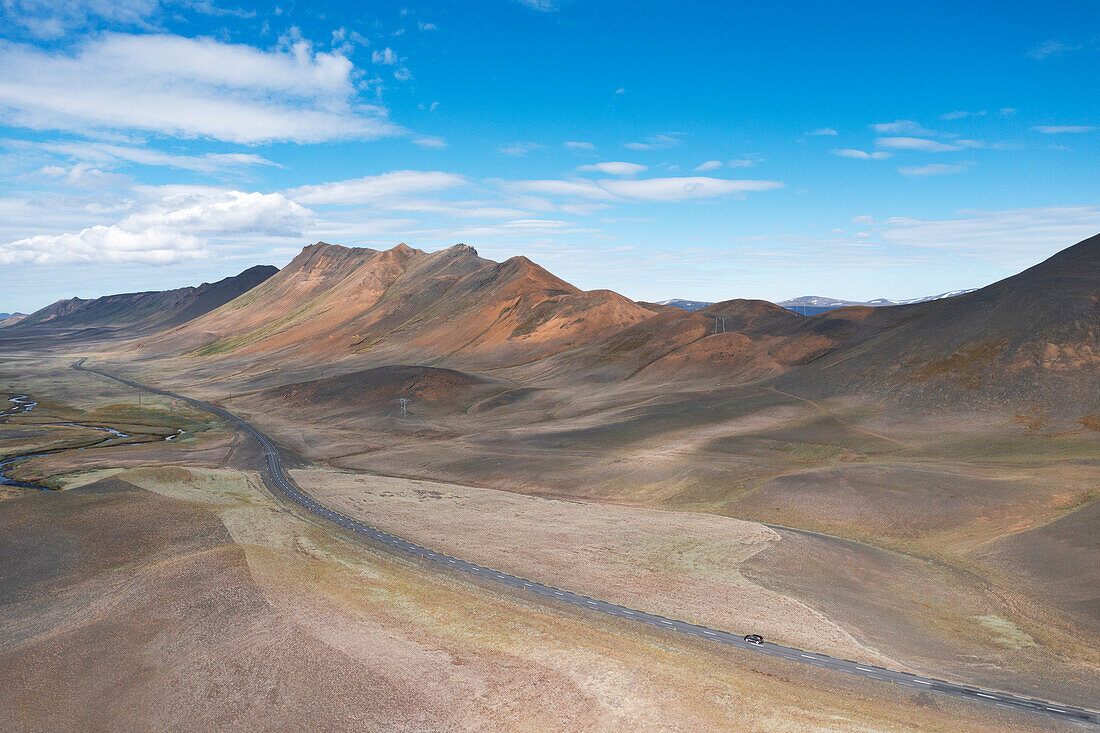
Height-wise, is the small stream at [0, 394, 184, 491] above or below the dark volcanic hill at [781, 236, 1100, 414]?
below

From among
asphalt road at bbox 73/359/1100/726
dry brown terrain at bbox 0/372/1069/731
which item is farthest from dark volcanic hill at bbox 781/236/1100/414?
dry brown terrain at bbox 0/372/1069/731

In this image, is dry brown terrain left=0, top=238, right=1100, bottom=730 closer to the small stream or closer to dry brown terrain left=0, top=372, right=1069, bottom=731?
dry brown terrain left=0, top=372, right=1069, bottom=731

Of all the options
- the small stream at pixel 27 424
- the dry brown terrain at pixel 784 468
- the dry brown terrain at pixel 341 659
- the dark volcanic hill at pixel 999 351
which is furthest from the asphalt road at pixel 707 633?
the dark volcanic hill at pixel 999 351

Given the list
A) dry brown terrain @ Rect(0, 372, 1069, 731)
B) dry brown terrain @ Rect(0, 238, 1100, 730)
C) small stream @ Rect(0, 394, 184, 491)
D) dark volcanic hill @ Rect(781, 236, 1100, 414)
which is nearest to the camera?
dry brown terrain @ Rect(0, 372, 1069, 731)

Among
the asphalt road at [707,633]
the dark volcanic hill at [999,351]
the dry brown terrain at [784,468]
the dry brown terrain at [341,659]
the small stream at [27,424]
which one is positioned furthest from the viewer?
the dark volcanic hill at [999,351]

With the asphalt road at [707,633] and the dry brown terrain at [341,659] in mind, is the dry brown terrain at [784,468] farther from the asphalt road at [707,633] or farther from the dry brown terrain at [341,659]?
Result: the asphalt road at [707,633]

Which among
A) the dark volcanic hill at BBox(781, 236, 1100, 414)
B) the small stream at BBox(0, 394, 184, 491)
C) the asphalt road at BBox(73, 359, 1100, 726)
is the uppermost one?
the dark volcanic hill at BBox(781, 236, 1100, 414)

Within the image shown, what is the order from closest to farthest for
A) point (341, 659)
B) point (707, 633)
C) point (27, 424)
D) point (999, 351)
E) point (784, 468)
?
point (341, 659) < point (707, 633) < point (784, 468) < point (999, 351) < point (27, 424)

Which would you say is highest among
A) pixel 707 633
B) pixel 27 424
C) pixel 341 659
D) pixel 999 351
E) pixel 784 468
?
pixel 999 351

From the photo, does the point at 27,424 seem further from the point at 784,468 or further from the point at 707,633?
the point at 707,633

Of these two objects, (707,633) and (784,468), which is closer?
(707,633)

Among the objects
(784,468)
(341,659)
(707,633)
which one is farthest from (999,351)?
(341,659)
